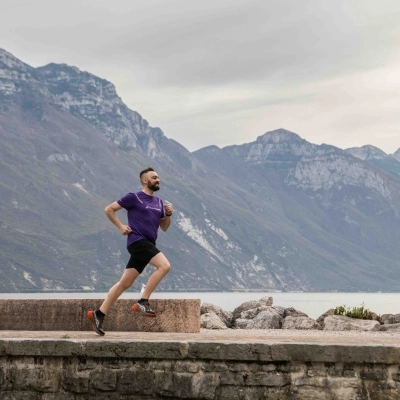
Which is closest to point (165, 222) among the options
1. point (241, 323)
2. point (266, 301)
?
point (241, 323)

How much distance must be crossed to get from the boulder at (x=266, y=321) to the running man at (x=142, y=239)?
536 inches

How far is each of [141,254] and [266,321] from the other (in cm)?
1458

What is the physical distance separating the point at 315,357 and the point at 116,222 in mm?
3847

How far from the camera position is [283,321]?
87.2 ft

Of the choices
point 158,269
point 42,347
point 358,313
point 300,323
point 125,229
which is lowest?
point 300,323

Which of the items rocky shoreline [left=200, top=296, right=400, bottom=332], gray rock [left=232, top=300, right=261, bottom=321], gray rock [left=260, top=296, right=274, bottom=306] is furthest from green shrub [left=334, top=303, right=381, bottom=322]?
gray rock [left=260, top=296, right=274, bottom=306]

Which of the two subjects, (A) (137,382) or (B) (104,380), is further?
(B) (104,380)

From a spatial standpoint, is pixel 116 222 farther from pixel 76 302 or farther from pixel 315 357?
pixel 315 357

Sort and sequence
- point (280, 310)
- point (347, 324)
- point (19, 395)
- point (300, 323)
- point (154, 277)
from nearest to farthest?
point (19, 395), point (154, 277), point (347, 324), point (300, 323), point (280, 310)

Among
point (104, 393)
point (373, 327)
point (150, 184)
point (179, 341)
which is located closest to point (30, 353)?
point (104, 393)

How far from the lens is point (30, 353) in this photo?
10.8 m

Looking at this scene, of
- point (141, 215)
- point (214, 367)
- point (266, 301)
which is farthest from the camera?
point (266, 301)

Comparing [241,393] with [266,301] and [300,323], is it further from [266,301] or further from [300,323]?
[266,301]

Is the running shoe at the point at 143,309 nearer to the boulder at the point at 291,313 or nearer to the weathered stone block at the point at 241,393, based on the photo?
the weathered stone block at the point at 241,393
